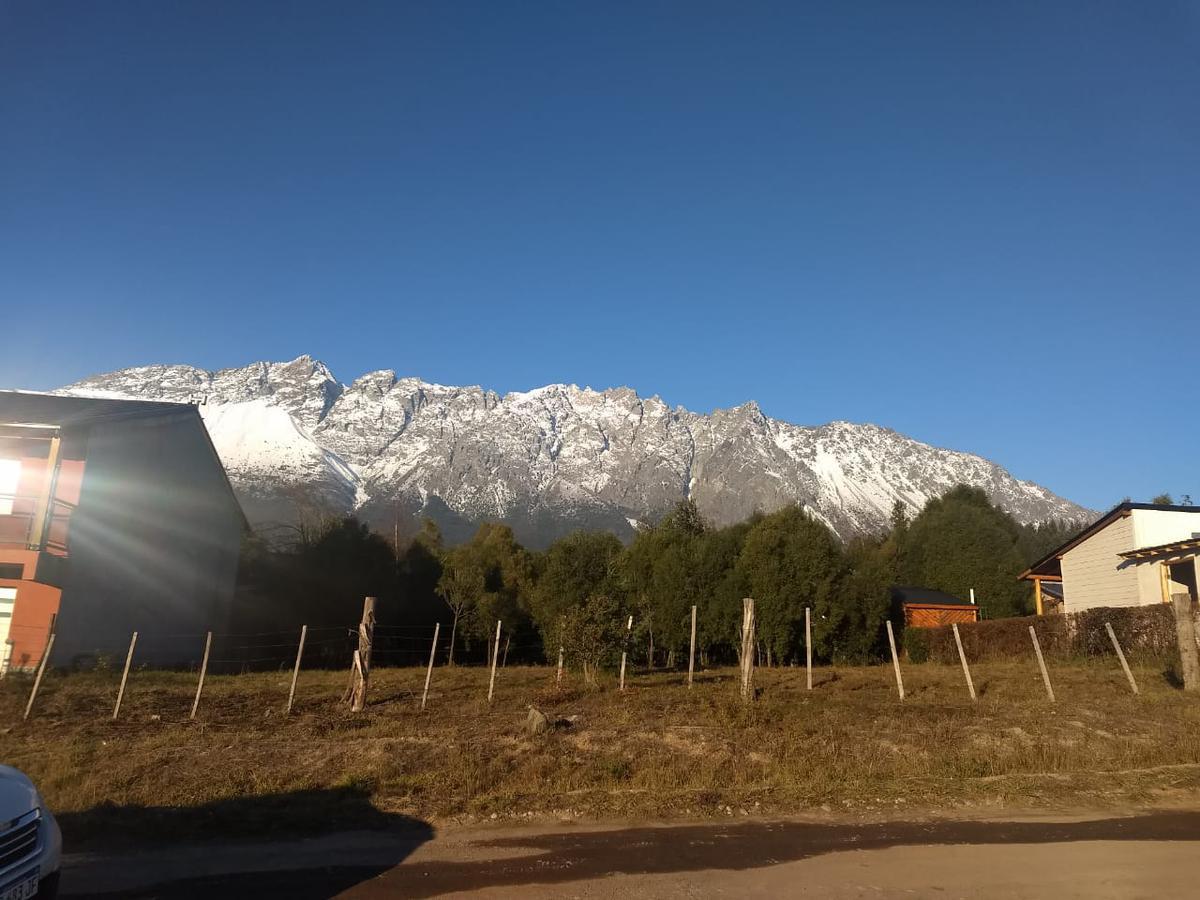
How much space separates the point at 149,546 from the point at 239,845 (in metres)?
23.9

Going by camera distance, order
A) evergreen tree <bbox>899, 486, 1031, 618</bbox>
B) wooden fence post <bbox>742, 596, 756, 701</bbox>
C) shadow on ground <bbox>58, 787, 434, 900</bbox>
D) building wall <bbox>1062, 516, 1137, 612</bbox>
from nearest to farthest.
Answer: shadow on ground <bbox>58, 787, 434, 900</bbox>, wooden fence post <bbox>742, 596, 756, 701</bbox>, building wall <bbox>1062, 516, 1137, 612</bbox>, evergreen tree <bbox>899, 486, 1031, 618</bbox>

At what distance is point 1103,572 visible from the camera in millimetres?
31484

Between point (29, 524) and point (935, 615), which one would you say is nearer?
point (29, 524)

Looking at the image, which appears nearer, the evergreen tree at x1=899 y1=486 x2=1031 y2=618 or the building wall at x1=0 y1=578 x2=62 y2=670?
the building wall at x1=0 y1=578 x2=62 y2=670

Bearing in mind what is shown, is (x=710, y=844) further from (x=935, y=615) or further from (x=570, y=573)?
(x=935, y=615)

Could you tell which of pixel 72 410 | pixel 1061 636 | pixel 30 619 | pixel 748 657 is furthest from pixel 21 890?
pixel 1061 636

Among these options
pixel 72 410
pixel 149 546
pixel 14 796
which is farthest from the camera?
pixel 149 546

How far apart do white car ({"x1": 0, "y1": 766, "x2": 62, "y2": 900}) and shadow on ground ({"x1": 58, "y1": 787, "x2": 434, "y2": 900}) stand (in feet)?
4.99

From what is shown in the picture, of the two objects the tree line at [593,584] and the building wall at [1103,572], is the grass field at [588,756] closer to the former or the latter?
the building wall at [1103,572]

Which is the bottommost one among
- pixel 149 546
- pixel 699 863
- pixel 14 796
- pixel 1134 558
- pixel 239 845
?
pixel 239 845

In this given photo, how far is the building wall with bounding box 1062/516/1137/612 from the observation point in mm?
29828

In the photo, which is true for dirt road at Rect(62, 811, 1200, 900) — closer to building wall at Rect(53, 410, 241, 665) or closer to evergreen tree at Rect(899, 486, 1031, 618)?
building wall at Rect(53, 410, 241, 665)

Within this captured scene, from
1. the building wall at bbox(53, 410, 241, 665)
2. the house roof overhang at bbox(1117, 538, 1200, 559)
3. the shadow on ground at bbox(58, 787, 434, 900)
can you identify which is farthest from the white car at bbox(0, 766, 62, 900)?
the house roof overhang at bbox(1117, 538, 1200, 559)

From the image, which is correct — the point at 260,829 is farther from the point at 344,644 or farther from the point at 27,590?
the point at 344,644
